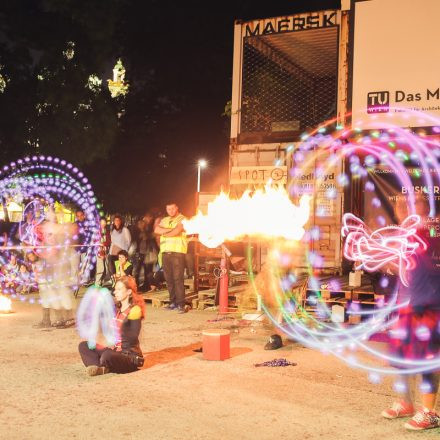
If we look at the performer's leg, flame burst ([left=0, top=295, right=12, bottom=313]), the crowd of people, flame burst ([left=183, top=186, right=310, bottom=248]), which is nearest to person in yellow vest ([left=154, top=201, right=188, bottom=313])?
the crowd of people

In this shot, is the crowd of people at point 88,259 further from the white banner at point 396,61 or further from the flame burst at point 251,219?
the white banner at point 396,61

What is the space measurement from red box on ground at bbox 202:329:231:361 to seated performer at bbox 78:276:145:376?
3.23 feet

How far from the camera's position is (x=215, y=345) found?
25.1 feet

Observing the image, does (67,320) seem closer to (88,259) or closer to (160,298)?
(160,298)

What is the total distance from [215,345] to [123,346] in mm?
1243

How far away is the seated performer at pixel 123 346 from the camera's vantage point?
6836 millimetres

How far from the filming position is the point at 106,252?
15.1 meters

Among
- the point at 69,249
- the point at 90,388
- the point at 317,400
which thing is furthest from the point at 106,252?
the point at 317,400

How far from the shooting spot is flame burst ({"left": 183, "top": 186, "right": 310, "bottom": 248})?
32.6 feet

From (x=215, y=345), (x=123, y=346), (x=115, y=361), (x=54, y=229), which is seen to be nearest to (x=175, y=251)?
(x=54, y=229)

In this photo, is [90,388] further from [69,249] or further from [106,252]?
[106,252]

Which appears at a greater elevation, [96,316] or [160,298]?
[160,298]

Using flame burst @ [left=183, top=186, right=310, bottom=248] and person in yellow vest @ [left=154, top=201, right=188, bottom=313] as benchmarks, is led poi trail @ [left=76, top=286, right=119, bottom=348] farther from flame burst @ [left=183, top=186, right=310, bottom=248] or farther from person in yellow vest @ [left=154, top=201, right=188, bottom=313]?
flame burst @ [left=183, top=186, right=310, bottom=248]

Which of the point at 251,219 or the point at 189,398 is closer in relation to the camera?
the point at 189,398
